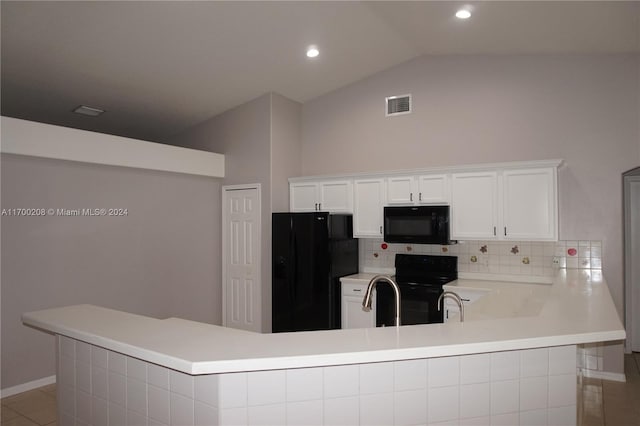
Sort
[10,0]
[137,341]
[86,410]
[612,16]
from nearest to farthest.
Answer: [137,341]
[86,410]
[10,0]
[612,16]

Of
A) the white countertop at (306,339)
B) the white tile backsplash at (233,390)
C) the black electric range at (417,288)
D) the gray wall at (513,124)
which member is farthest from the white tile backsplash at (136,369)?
the gray wall at (513,124)

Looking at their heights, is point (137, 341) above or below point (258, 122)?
below

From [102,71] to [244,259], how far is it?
8.52 ft

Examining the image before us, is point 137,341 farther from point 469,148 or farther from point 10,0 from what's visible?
point 469,148

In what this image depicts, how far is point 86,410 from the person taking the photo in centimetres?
188

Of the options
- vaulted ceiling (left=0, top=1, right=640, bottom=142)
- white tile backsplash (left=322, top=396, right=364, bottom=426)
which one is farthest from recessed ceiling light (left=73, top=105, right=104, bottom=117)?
white tile backsplash (left=322, top=396, right=364, bottom=426)

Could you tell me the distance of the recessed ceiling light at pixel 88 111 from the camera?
474 centimetres

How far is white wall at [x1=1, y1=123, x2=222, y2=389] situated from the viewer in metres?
3.69

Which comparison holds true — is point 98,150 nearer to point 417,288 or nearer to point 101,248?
point 101,248

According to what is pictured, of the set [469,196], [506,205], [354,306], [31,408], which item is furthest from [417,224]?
[31,408]

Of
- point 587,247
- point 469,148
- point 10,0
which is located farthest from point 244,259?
point 587,247

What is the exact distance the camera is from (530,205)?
3.85 m

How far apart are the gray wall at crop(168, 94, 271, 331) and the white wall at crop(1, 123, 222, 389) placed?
41 cm

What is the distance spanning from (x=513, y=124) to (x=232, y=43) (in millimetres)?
2946
